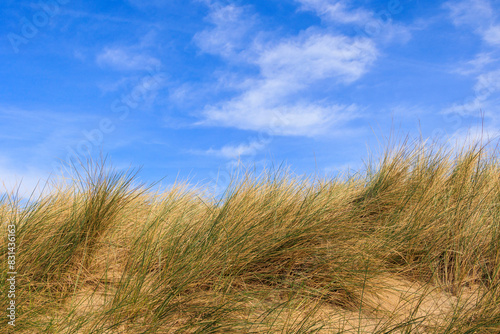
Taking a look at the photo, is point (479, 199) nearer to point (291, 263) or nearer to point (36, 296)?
point (291, 263)

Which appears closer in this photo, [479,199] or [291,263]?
[291,263]

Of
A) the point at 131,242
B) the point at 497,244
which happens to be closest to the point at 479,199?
the point at 497,244

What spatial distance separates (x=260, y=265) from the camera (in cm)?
266

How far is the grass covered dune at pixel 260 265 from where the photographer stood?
2197mm

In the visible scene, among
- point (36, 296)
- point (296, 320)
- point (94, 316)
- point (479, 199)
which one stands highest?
point (479, 199)

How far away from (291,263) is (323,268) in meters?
0.23

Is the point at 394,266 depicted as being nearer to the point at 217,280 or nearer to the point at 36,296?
the point at 217,280

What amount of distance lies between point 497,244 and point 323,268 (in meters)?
1.47

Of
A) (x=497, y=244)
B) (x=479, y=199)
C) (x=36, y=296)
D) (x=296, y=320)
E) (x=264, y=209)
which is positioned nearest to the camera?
(x=296, y=320)

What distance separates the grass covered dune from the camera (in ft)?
7.21

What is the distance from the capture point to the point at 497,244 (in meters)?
2.93

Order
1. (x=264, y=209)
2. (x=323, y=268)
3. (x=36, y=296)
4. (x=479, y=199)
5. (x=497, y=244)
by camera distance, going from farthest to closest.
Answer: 1. (x=479, y=199)
2. (x=264, y=209)
3. (x=497, y=244)
4. (x=323, y=268)
5. (x=36, y=296)

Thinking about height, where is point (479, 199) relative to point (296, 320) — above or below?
above

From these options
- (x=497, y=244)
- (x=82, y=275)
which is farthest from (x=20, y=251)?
(x=497, y=244)
